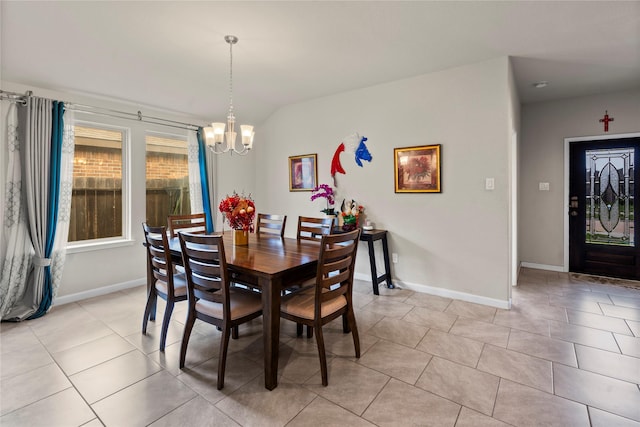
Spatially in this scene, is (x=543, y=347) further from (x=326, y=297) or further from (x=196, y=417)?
(x=196, y=417)

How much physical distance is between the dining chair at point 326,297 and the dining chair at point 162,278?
907mm

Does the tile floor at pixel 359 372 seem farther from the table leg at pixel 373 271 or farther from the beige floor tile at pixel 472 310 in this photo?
the table leg at pixel 373 271

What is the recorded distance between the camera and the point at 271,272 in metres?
1.89

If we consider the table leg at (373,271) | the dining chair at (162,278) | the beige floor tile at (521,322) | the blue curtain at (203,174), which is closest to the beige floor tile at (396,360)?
the beige floor tile at (521,322)

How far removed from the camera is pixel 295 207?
4.82 metres

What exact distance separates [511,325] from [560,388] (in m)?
0.92

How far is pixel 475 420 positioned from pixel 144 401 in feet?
6.23

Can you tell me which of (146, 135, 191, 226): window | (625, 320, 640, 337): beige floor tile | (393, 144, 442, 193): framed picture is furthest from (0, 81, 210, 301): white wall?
(625, 320, 640, 337): beige floor tile

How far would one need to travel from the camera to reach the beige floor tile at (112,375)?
1.93 meters

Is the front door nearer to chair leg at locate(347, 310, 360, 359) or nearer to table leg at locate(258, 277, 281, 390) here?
chair leg at locate(347, 310, 360, 359)

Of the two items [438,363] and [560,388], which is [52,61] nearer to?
[438,363]

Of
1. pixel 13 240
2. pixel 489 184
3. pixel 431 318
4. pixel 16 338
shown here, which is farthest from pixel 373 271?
pixel 13 240

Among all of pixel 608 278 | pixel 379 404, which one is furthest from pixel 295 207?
pixel 608 278

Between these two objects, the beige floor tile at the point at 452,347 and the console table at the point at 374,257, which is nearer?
the beige floor tile at the point at 452,347
